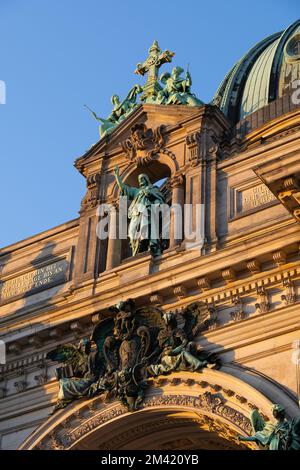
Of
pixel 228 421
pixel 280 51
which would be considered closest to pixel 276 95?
pixel 280 51

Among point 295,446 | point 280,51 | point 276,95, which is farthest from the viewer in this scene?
point 280,51

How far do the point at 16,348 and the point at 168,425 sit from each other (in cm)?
376

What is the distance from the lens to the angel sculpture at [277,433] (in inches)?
675

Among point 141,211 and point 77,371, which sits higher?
point 141,211

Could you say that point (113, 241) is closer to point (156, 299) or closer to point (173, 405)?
point (156, 299)

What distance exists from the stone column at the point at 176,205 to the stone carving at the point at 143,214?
435mm

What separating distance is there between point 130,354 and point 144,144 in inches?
203

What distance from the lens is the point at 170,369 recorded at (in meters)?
19.7

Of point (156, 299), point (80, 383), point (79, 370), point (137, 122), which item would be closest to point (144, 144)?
point (137, 122)

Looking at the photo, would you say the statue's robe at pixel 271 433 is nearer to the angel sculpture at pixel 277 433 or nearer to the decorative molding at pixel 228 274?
the angel sculpture at pixel 277 433

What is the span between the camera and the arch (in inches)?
730

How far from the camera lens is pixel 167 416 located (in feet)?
65.0
